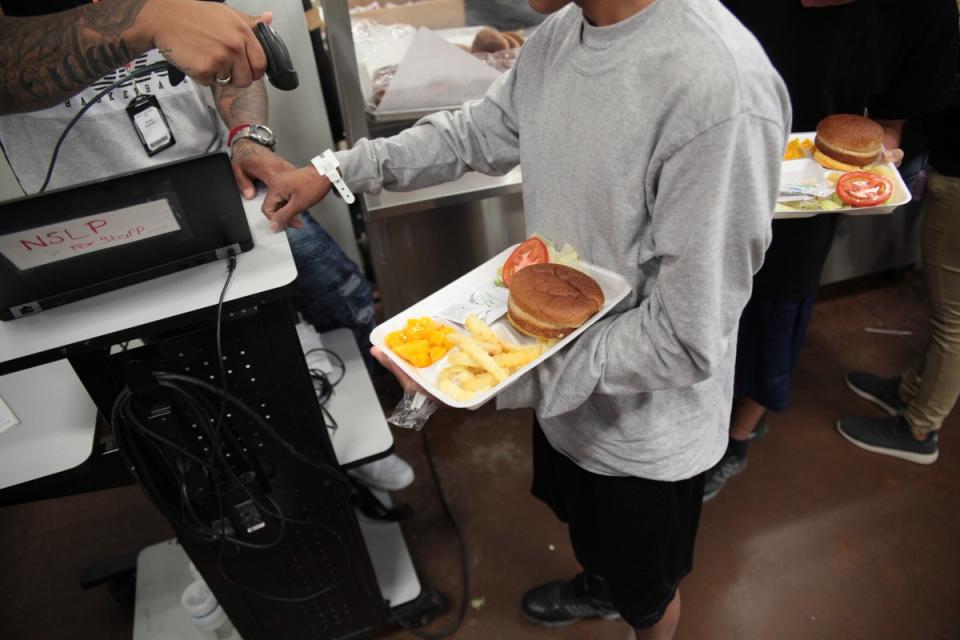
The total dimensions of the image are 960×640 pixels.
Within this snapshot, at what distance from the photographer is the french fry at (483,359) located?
0.91 metres

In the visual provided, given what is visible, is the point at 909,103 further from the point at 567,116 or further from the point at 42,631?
the point at 42,631

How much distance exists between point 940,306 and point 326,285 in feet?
6.27

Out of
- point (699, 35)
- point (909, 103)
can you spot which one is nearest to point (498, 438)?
point (909, 103)

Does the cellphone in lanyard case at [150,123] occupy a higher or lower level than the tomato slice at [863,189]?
higher

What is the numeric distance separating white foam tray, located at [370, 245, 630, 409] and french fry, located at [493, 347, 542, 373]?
0.02m

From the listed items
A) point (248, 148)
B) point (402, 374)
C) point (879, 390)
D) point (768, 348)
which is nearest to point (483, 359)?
point (402, 374)

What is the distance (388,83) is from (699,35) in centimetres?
129

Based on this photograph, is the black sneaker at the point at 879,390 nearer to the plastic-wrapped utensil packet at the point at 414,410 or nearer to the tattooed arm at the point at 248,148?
the plastic-wrapped utensil packet at the point at 414,410

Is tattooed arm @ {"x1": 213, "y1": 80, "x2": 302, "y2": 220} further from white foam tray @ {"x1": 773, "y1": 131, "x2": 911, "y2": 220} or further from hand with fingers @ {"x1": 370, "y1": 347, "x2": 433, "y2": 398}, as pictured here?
white foam tray @ {"x1": 773, "y1": 131, "x2": 911, "y2": 220}

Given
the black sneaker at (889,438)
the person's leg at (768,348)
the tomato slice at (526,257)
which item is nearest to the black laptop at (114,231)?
the tomato slice at (526,257)

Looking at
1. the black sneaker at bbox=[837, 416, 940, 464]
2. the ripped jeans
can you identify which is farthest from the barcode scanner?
the black sneaker at bbox=[837, 416, 940, 464]

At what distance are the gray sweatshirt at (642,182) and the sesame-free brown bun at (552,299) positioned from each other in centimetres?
4

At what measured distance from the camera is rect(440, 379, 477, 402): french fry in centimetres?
91

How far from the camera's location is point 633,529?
3.84 ft
